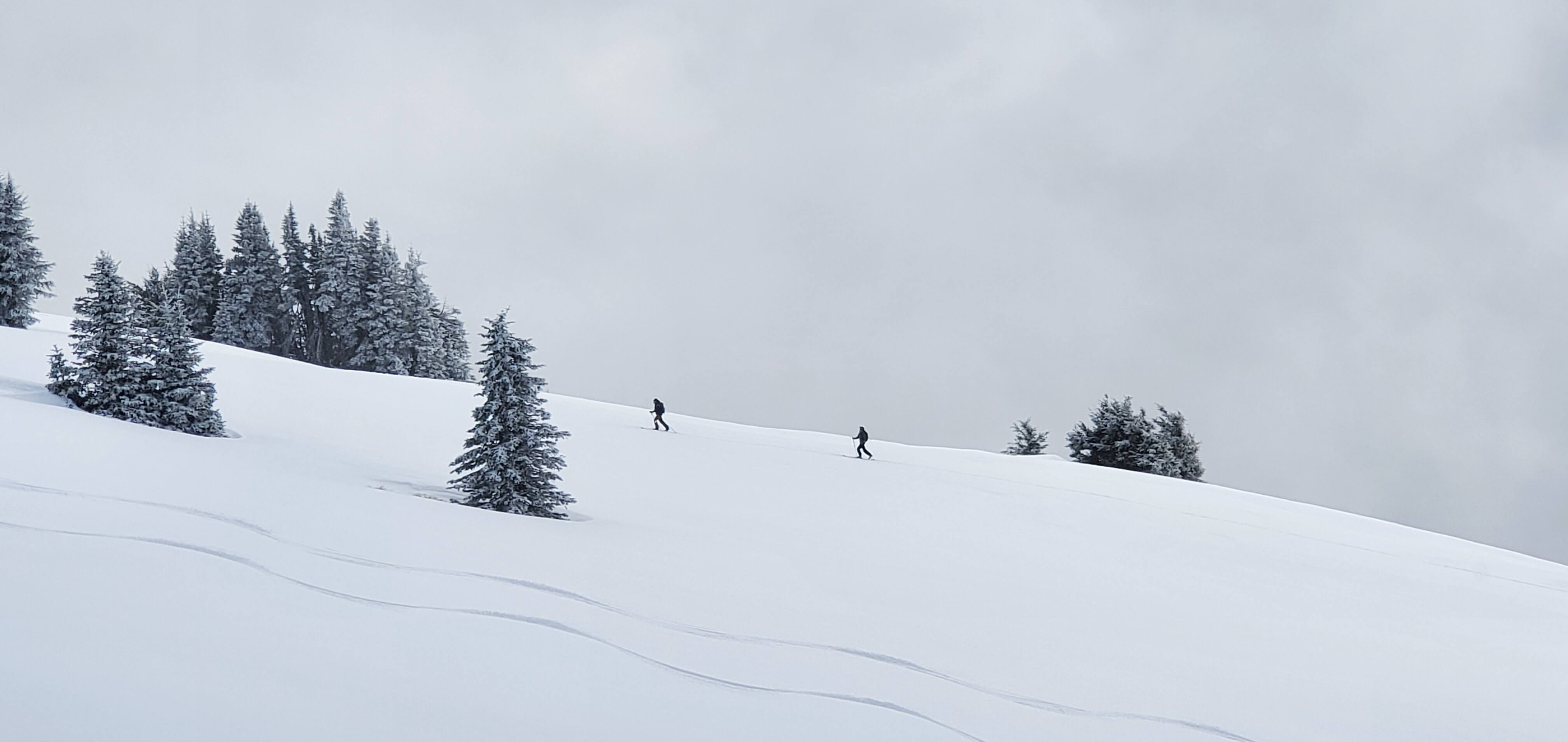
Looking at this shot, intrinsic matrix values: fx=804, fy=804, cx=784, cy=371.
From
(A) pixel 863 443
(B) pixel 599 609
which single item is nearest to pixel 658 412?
(A) pixel 863 443

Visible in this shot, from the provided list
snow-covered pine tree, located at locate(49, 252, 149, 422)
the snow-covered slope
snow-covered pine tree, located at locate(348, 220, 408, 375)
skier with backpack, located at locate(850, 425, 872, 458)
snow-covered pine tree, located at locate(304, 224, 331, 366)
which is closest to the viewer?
the snow-covered slope

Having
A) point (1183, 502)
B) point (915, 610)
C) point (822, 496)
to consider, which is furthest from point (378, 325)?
point (915, 610)

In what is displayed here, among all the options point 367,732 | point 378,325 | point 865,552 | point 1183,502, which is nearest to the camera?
point 367,732

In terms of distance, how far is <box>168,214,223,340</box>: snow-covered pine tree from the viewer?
155ft

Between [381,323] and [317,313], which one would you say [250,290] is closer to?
[317,313]

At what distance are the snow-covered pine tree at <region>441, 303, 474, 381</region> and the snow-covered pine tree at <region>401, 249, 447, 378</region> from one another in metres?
2.50

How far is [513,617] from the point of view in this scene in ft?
17.8

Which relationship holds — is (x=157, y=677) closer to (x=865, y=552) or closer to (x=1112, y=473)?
(x=865, y=552)

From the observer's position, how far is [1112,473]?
21594 millimetres

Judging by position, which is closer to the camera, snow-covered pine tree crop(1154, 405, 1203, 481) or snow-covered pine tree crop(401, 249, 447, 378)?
snow-covered pine tree crop(1154, 405, 1203, 481)

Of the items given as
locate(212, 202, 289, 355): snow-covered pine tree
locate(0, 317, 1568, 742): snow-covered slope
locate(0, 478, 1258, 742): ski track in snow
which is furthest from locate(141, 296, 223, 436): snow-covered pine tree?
locate(212, 202, 289, 355): snow-covered pine tree

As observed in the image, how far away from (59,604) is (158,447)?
5551 millimetres

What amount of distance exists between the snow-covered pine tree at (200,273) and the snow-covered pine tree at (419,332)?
36.1 feet

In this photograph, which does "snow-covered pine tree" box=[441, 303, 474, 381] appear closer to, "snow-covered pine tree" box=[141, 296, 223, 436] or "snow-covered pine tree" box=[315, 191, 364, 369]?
"snow-covered pine tree" box=[315, 191, 364, 369]
